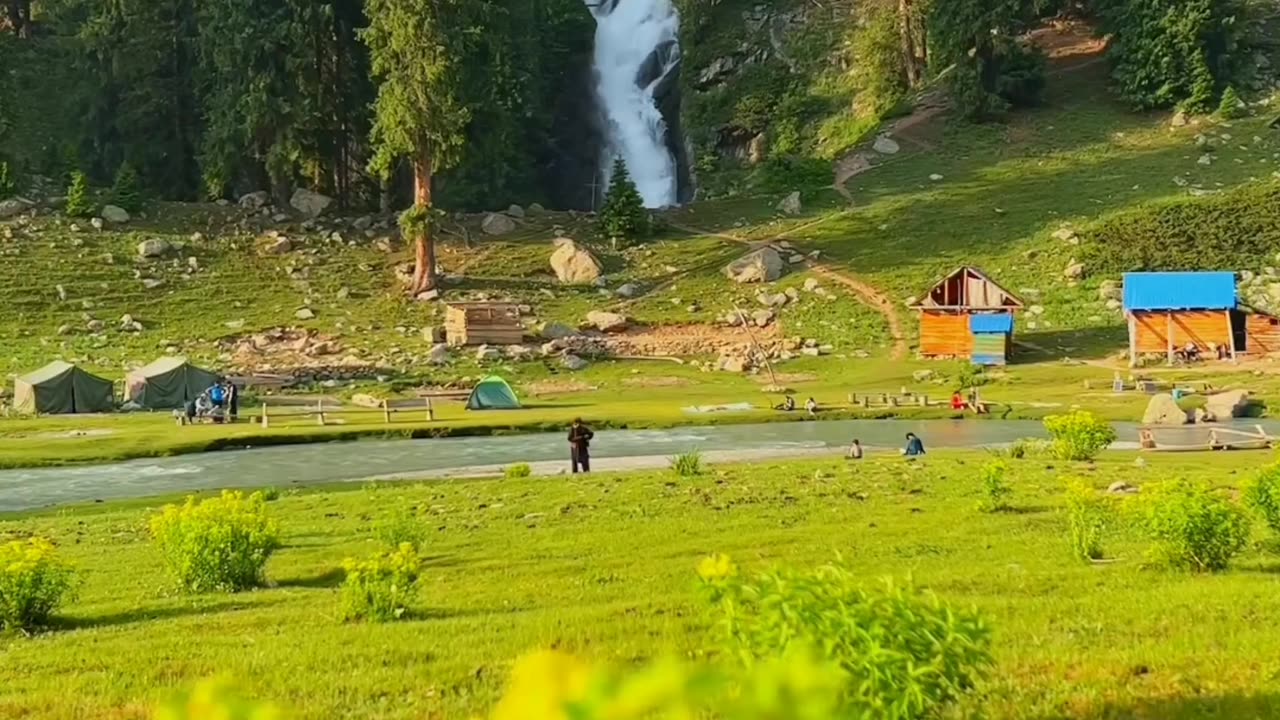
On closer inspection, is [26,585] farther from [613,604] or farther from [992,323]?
[992,323]

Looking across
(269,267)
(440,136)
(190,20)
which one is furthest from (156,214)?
(440,136)

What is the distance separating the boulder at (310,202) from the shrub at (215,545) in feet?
181

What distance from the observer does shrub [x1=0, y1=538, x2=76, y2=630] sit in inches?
407

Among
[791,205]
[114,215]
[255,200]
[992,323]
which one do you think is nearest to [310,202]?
[255,200]

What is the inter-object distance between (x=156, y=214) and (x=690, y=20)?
54.0 metres

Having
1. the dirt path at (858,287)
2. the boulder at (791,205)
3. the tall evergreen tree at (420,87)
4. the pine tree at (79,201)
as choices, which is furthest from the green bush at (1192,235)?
the pine tree at (79,201)

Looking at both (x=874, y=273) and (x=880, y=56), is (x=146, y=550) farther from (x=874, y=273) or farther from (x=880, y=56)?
(x=880, y=56)

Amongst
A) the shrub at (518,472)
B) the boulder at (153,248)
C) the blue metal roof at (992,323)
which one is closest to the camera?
the shrub at (518,472)

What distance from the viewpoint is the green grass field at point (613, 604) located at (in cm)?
712

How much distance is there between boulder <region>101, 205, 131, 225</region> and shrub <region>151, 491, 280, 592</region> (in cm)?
5332

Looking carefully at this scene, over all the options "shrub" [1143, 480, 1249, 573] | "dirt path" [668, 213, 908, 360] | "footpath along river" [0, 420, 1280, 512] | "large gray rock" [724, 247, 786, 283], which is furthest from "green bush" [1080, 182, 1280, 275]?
"shrub" [1143, 480, 1249, 573]

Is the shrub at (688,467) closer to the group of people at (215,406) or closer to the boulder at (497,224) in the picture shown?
the group of people at (215,406)

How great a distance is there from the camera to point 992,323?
48.9 metres

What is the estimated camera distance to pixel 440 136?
54.2m
